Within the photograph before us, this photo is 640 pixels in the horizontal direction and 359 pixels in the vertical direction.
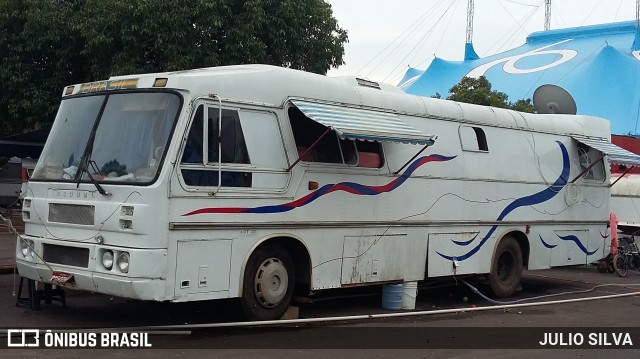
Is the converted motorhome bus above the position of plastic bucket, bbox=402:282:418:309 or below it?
above

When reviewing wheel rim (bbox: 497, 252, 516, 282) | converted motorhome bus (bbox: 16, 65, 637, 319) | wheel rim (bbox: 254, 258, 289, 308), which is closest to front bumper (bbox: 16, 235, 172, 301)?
converted motorhome bus (bbox: 16, 65, 637, 319)

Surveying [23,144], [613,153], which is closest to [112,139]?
[613,153]

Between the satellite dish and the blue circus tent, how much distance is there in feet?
86.1

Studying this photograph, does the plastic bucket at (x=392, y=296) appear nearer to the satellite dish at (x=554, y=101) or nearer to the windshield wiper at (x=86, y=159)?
the windshield wiper at (x=86, y=159)

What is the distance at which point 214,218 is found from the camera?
8.25 meters

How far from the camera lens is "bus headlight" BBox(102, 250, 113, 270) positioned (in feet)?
25.9

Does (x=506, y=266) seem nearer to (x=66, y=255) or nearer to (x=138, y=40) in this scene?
(x=66, y=255)

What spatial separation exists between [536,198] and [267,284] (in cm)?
603

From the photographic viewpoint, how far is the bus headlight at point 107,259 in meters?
7.90

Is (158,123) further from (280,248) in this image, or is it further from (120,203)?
(280,248)

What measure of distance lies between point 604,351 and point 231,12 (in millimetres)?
11440

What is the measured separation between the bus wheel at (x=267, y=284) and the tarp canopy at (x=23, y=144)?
32.4 feet

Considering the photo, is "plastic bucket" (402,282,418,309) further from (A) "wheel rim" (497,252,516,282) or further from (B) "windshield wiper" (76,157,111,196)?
(B) "windshield wiper" (76,157,111,196)

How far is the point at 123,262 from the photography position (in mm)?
7797
